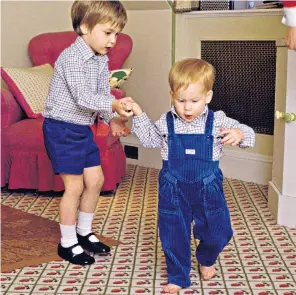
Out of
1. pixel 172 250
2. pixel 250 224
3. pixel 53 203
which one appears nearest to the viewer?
pixel 172 250

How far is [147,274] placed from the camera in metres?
2.37

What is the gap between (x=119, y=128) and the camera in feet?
8.00

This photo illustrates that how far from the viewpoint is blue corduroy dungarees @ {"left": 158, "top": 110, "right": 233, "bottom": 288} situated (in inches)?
83.4

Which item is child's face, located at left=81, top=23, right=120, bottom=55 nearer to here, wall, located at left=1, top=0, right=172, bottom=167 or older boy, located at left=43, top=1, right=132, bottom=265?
older boy, located at left=43, top=1, right=132, bottom=265

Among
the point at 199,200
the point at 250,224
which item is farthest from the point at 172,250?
the point at 250,224

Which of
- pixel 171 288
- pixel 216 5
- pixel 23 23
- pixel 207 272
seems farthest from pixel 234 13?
pixel 171 288

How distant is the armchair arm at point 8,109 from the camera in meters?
3.54

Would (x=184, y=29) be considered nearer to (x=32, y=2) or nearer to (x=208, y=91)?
(x=32, y=2)

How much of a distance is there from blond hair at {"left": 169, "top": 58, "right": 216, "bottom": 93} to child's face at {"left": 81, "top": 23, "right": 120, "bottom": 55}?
0.39m

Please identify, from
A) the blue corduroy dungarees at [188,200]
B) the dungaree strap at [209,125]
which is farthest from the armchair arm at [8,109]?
the dungaree strap at [209,125]

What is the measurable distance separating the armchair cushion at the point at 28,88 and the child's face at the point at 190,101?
5.55 ft

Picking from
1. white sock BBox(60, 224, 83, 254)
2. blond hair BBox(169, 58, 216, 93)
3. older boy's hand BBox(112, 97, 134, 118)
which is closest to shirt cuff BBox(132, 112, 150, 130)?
older boy's hand BBox(112, 97, 134, 118)

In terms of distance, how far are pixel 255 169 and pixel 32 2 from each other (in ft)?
6.08

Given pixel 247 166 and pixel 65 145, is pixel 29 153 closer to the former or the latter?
pixel 65 145
